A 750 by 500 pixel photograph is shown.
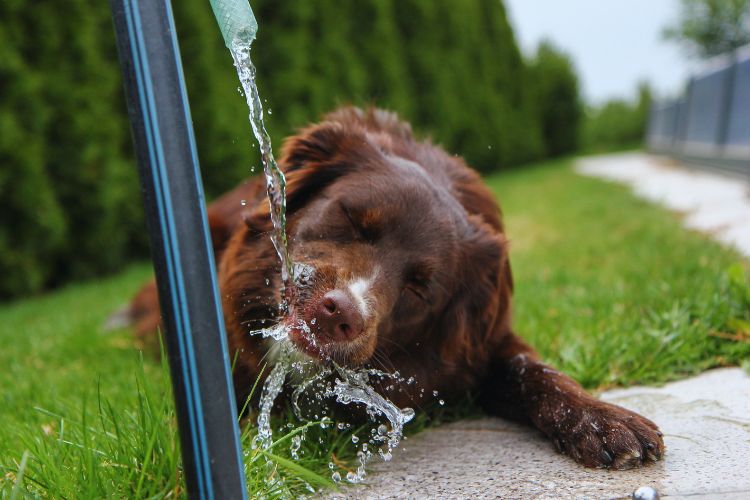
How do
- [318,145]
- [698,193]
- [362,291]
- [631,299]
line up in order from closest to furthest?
[362,291] → [318,145] → [631,299] → [698,193]

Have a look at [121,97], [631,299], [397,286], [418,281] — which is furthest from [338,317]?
[121,97]

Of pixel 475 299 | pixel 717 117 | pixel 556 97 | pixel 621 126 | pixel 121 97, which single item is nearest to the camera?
pixel 475 299

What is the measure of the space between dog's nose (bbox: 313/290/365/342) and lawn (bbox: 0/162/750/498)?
0.35 meters

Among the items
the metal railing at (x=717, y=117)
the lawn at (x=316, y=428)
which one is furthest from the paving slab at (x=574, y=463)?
the metal railing at (x=717, y=117)

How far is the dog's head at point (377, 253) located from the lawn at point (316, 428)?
39 cm

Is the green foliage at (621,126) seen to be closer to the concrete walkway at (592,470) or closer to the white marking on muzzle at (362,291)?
the concrete walkway at (592,470)

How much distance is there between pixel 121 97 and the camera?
7.75 metres

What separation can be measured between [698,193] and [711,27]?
30478mm

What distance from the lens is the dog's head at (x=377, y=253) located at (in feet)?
6.73

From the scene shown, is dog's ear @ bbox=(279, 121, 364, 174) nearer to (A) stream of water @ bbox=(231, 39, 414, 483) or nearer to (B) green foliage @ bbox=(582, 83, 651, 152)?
(A) stream of water @ bbox=(231, 39, 414, 483)

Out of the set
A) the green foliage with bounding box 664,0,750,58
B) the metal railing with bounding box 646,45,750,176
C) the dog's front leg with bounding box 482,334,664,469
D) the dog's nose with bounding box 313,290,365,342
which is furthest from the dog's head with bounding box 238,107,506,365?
the green foliage with bounding box 664,0,750,58

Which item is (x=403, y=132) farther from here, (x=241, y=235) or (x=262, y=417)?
(x=262, y=417)

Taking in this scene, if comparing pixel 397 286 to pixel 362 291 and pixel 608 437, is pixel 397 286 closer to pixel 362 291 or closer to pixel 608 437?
pixel 362 291

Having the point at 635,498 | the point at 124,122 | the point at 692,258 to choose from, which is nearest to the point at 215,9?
the point at 635,498
